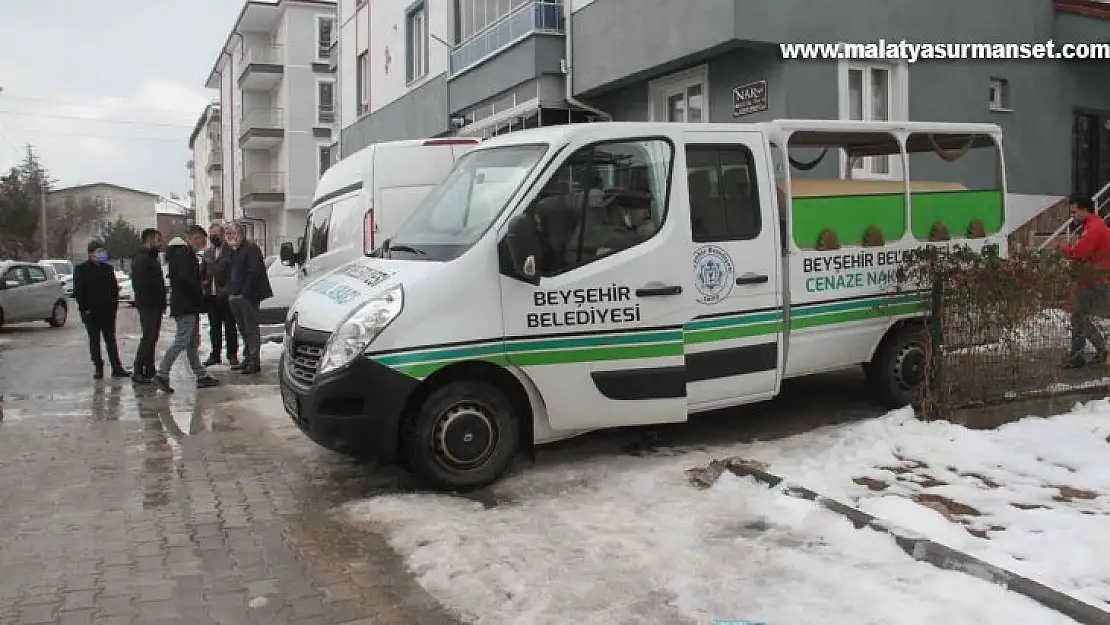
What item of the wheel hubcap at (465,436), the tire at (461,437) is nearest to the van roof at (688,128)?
the tire at (461,437)

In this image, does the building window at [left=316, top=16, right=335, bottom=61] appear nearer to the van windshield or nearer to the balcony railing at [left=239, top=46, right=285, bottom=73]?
the balcony railing at [left=239, top=46, right=285, bottom=73]

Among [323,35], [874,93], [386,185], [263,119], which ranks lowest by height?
[386,185]

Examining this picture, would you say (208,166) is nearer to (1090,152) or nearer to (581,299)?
(1090,152)

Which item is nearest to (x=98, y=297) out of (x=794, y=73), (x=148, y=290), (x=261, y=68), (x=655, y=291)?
(x=148, y=290)

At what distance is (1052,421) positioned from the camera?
6.87 meters

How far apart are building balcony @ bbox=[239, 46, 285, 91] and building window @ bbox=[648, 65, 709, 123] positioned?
33.2m

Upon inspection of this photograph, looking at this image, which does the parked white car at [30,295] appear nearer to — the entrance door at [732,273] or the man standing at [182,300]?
the man standing at [182,300]

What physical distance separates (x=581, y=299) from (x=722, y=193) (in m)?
1.40

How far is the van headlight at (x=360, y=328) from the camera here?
18.7 ft

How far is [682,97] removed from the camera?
13.5m

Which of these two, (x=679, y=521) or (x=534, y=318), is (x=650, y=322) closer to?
(x=534, y=318)

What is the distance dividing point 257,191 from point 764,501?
41186 millimetres

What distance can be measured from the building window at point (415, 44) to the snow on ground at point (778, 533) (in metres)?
16.9

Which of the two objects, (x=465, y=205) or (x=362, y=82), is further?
(x=362, y=82)
